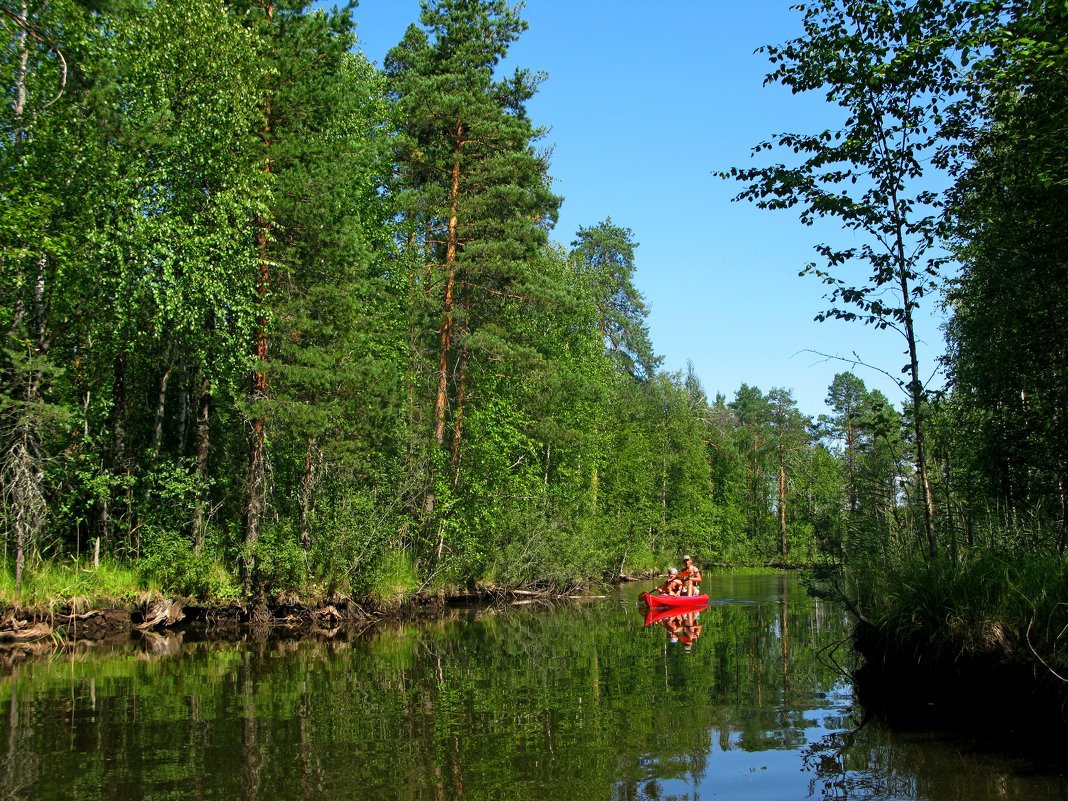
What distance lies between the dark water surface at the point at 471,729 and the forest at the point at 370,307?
6.76ft

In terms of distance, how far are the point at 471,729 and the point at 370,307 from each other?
16196mm

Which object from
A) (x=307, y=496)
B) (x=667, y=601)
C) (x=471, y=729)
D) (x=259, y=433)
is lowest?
(x=667, y=601)

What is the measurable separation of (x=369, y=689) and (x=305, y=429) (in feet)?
26.1

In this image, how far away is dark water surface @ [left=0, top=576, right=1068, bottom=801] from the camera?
22.2 feet

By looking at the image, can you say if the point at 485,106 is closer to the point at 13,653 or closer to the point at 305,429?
the point at 305,429

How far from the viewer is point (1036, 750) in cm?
734

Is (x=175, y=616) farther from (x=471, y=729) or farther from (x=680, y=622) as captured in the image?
(x=471, y=729)

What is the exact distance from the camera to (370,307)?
23219mm

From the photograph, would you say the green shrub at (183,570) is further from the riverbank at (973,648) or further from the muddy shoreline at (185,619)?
the riverbank at (973,648)

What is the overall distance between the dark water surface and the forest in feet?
6.76

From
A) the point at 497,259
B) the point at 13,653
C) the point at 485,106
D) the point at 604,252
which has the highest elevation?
the point at 604,252

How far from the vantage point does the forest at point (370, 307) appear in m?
10.1

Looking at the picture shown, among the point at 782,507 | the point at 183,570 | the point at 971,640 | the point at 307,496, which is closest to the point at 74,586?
the point at 183,570

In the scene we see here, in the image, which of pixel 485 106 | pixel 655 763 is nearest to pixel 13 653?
pixel 655 763
